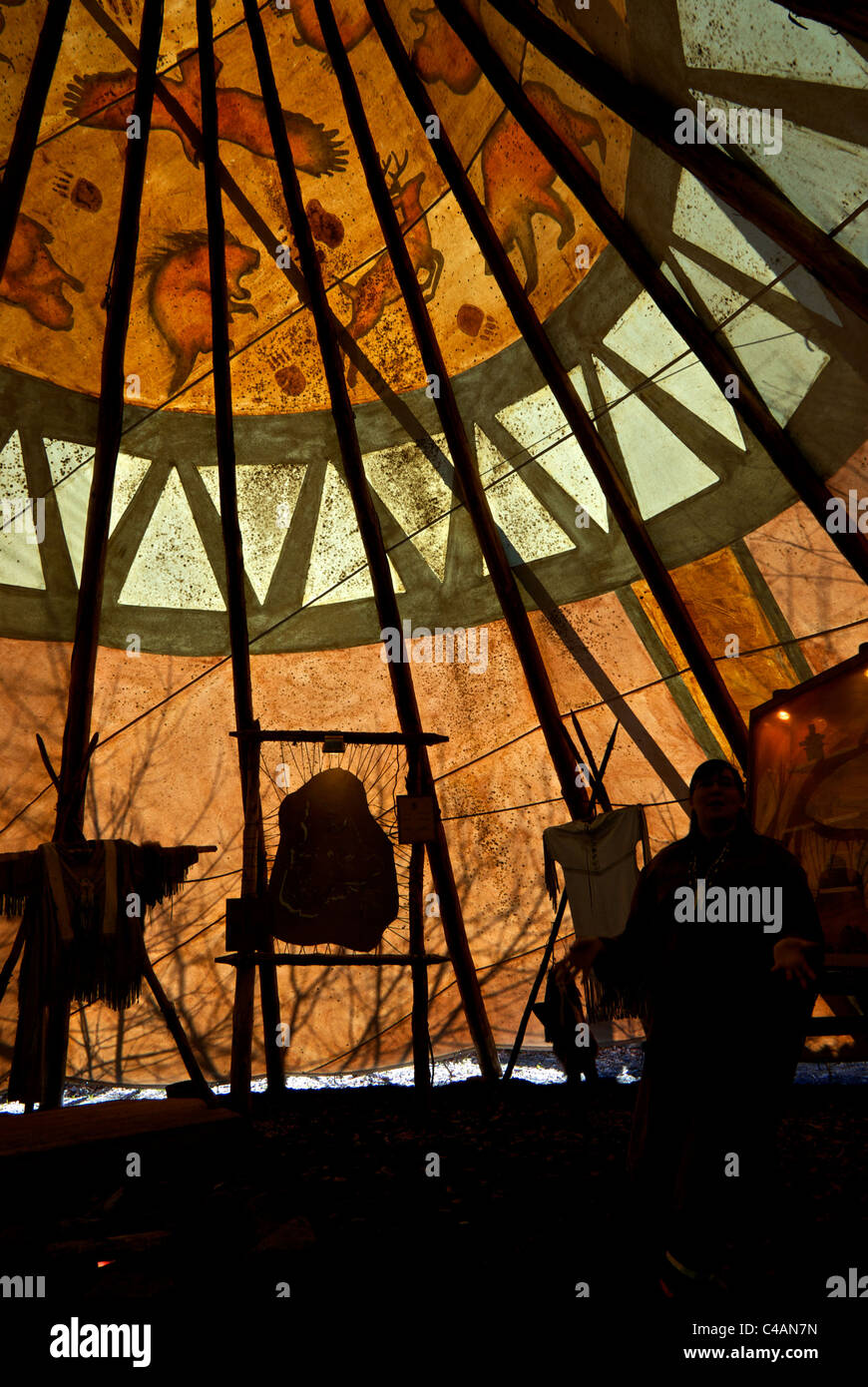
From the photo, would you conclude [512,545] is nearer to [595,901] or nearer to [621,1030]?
[595,901]

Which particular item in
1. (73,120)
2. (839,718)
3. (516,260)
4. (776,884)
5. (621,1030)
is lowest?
(621,1030)

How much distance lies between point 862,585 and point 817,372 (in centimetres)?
123

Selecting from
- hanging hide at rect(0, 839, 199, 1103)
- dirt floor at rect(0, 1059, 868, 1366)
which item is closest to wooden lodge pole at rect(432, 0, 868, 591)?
dirt floor at rect(0, 1059, 868, 1366)

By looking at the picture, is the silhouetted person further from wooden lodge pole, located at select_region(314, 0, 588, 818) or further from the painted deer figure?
the painted deer figure

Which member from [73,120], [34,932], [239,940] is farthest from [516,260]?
[34,932]

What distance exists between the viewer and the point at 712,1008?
97.0 inches

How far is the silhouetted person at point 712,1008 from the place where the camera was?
230 centimetres

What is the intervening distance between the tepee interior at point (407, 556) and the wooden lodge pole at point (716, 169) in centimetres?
2

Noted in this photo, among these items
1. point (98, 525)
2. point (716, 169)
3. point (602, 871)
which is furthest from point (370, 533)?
point (716, 169)

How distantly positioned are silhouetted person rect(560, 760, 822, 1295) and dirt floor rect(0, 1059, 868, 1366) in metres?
0.13

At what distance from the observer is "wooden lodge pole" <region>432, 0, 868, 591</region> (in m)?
4.70

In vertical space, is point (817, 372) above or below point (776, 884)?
above

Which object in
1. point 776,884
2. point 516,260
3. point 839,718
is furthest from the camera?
point 516,260

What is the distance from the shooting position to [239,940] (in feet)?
16.1
